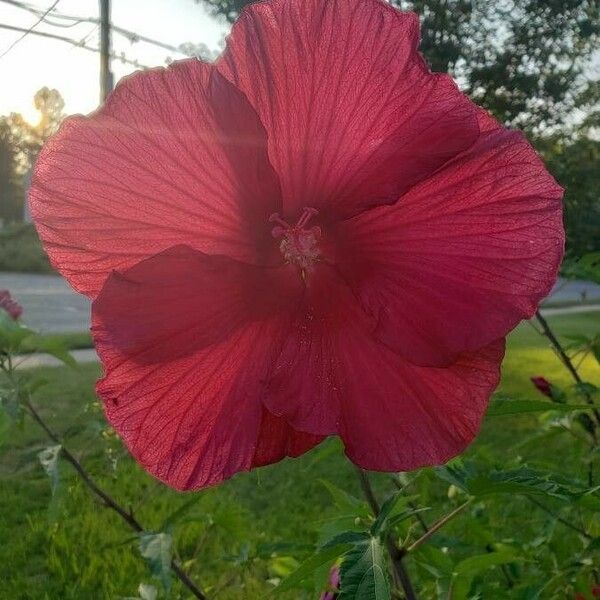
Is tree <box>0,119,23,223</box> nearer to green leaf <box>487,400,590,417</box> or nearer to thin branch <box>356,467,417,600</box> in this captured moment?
thin branch <box>356,467,417,600</box>

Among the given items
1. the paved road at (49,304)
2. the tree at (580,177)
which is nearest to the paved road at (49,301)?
the paved road at (49,304)

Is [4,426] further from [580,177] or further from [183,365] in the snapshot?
[580,177]

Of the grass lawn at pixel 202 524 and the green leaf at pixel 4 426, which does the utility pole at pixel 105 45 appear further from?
the green leaf at pixel 4 426

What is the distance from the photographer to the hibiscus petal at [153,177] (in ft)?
1.57

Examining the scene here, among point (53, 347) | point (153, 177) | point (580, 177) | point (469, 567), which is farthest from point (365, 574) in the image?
point (580, 177)

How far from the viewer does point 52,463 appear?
135cm

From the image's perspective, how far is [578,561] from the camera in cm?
106

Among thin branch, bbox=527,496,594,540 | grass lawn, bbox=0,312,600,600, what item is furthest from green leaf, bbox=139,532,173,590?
thin branch, bbox=527,496,594,540

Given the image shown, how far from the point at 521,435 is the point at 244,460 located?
171 inches

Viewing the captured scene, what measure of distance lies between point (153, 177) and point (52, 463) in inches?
38.6

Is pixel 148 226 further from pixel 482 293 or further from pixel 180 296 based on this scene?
pixel 482 293

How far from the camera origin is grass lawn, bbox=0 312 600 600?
160cm

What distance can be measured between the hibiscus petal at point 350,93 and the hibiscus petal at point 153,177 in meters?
0.02

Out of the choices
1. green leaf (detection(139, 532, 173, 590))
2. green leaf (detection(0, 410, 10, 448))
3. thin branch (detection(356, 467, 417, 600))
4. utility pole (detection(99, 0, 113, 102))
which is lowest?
green leaf (detection(139, 532, 173, 590))
